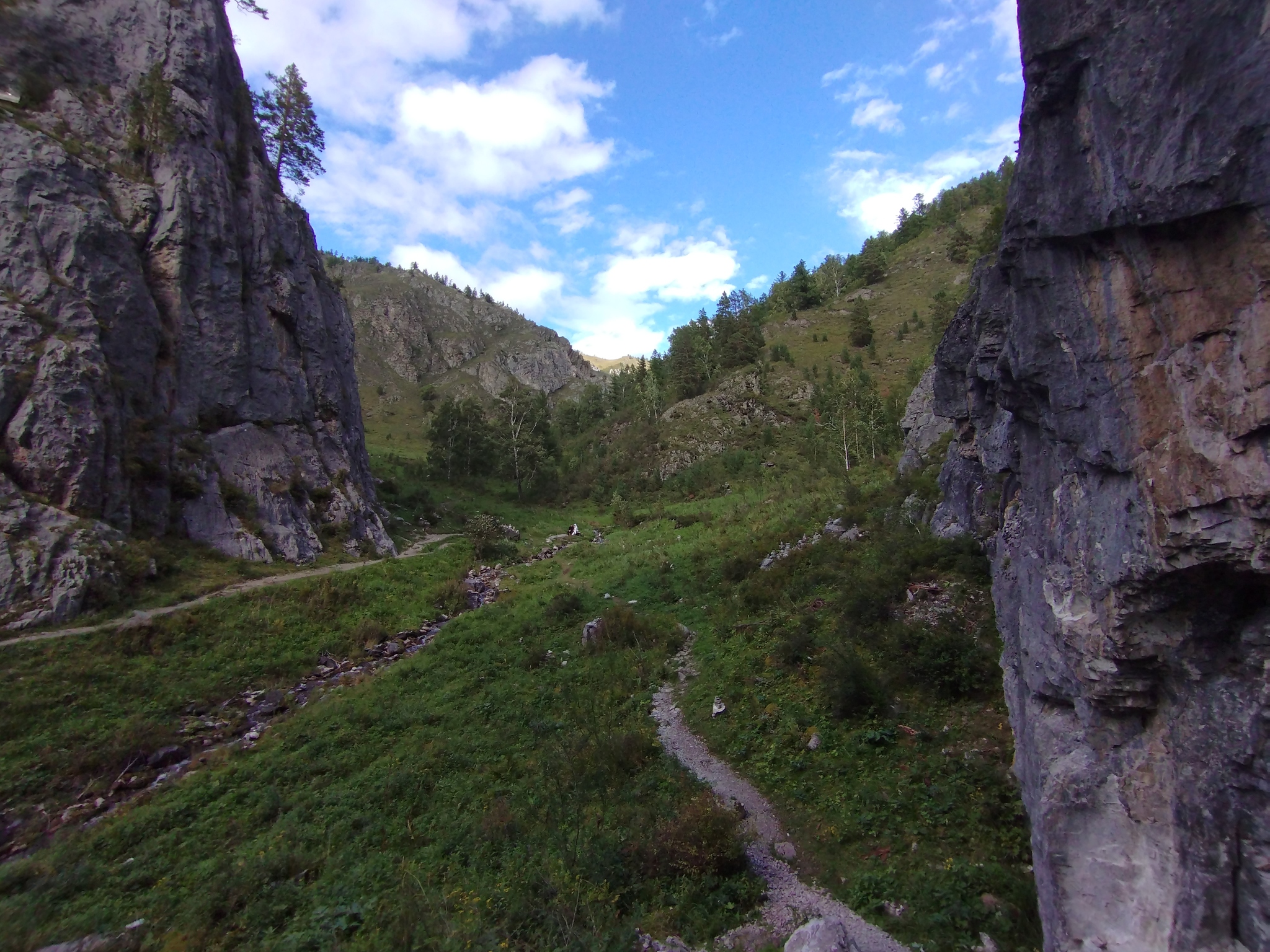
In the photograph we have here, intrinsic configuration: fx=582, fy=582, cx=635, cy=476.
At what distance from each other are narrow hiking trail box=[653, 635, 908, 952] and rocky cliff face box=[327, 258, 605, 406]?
115 meters

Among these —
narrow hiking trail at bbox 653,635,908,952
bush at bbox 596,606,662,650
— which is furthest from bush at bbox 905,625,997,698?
bush at bbox 596,606,662,650

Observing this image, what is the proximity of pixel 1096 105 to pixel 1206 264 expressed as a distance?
6.02ft

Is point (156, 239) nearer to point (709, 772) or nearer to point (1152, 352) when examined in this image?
→ point (709, 772)

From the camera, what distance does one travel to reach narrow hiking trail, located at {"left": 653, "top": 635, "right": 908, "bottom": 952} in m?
7.58

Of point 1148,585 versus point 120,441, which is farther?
Result: point 120,441

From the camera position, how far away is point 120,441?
24344 millimetres

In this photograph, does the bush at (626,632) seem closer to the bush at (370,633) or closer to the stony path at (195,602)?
the bush at (370,633)

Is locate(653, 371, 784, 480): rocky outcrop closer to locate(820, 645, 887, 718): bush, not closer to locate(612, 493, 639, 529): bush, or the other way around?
locate(612, 493, 639, 529): bush

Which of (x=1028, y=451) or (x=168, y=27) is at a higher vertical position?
(x=168, y=27)

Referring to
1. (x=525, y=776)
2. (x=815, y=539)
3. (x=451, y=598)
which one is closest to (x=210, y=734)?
(x=525, y=776)

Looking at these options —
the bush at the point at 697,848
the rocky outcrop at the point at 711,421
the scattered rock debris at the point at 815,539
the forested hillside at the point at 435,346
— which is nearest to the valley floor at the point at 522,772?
the bush at the point at 697,848

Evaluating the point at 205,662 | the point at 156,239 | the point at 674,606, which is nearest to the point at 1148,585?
the point at 674,606

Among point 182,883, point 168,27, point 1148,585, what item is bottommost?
point 182,883

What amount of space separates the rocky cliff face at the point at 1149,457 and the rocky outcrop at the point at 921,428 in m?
22.4
